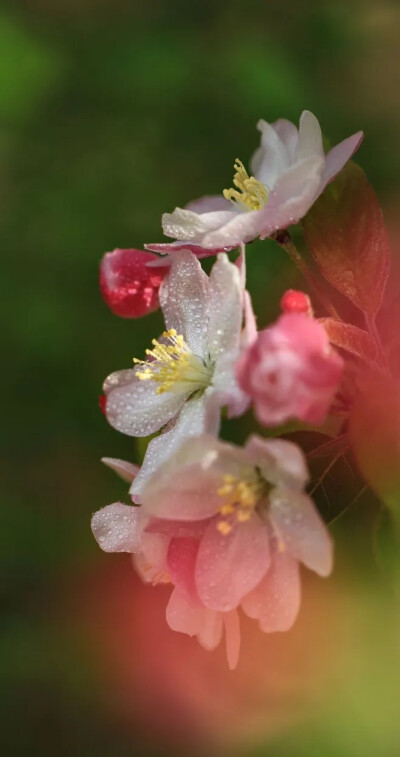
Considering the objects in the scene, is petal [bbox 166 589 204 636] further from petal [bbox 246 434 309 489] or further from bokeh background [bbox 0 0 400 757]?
bokeh background [bbox 0 0 400 757]

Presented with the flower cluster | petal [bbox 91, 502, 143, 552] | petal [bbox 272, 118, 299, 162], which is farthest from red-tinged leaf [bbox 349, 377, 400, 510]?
petal [bbox 272, 118, 299, 162]

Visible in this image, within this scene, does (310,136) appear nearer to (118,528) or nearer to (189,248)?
(189,248)

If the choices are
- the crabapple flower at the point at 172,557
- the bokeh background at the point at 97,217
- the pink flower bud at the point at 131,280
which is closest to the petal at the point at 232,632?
the crabapple flower at the point at 172,557

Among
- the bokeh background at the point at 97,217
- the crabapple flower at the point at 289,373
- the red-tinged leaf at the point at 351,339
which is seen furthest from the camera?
the bokeh background at the point at 97,217

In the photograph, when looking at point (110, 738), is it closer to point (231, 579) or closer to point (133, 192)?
point (133, 192)

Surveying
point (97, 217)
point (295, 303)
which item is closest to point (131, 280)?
point (295, 303)

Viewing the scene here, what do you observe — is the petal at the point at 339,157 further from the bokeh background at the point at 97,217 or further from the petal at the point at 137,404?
the bokeh background at the point at 97,217

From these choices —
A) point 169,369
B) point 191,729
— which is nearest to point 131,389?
point 169,369
